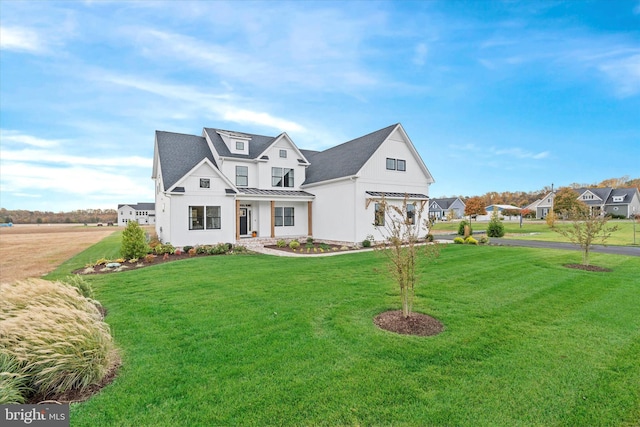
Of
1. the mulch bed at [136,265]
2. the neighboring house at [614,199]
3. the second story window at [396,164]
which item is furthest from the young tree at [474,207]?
the mulch bed at [136,265]

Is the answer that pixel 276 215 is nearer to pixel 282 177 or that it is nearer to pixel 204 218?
pixel 282 177

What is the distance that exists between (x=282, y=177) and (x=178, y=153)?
7.23 m

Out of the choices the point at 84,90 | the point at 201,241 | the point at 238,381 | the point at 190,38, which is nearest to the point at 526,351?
the point at 238,381

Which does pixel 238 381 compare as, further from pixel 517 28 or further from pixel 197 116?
pixel 197 116

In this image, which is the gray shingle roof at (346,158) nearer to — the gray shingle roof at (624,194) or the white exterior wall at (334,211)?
the white exterior wall at (334,211)

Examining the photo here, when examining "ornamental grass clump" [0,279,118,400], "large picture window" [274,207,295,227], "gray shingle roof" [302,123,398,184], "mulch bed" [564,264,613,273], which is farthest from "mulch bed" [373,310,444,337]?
"large picture window" [274,207,295,227]

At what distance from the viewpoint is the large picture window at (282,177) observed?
2069 centimetres

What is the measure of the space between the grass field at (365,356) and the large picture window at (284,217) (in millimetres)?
11864

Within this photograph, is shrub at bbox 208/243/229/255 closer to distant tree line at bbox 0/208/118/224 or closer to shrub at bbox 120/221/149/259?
shrub at bbox 120/221/149/259

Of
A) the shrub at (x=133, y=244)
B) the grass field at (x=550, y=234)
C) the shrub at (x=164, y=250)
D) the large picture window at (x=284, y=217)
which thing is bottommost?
the grass field at (x=550, y=234)

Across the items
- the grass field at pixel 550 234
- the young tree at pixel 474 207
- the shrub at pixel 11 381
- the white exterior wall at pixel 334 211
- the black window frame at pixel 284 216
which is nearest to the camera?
the shrub at pixel 11 381

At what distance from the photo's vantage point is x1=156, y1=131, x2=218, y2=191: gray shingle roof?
17500 mm

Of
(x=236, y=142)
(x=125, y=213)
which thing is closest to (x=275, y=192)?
(x=236, y=142)

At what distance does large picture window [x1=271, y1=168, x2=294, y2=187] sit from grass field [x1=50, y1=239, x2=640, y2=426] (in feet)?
43.1
